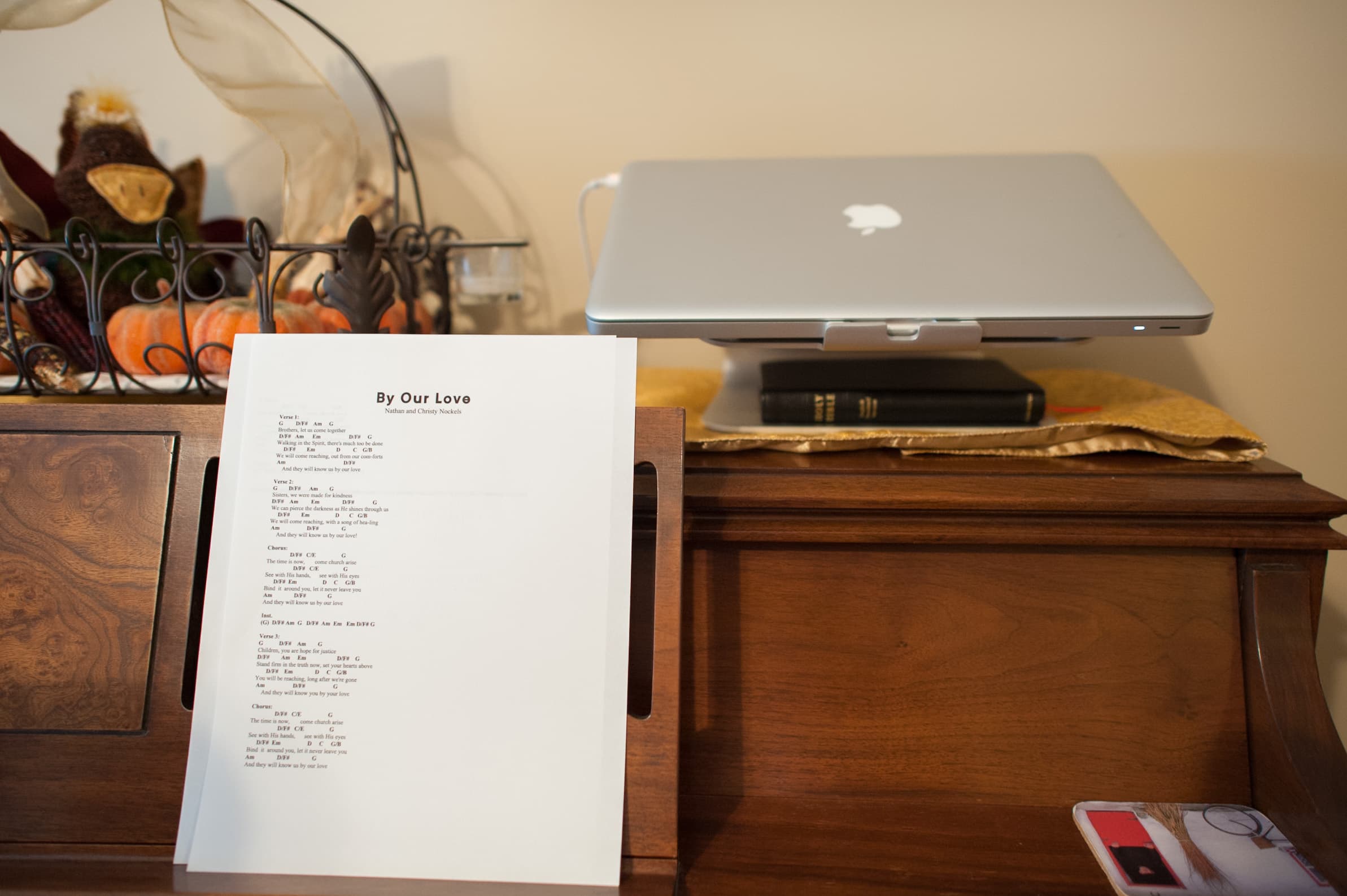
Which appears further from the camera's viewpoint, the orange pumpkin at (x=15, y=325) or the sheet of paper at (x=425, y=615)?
the orange pumpkin at (x=15, y=325)

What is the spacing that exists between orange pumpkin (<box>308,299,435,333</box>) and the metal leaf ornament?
5cm

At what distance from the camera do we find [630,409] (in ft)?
1.78

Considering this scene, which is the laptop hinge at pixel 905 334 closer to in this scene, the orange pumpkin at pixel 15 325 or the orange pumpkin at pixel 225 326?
the orange pumpkin at pixel 225 326

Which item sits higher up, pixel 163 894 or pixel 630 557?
pixel 630 557

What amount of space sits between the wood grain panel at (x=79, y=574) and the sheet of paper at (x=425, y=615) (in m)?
0.07

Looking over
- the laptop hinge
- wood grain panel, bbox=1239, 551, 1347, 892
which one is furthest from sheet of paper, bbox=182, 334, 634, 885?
wood grain panel, bbox=1239, 551, 1347, 892

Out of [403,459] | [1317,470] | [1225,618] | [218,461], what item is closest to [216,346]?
[218,461]

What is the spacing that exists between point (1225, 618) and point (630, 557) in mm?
477

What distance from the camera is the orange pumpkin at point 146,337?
0.73 metres

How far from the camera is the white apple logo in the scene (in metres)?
0.73

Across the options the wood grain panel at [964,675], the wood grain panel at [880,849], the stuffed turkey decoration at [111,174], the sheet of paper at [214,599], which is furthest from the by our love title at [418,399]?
the stuffed turkey decoration at [111,174]

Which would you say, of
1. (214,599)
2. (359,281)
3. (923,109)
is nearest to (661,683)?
(214,599)

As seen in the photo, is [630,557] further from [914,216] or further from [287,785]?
[914,216]

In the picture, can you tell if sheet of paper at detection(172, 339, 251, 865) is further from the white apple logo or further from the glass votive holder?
the white apple logo
